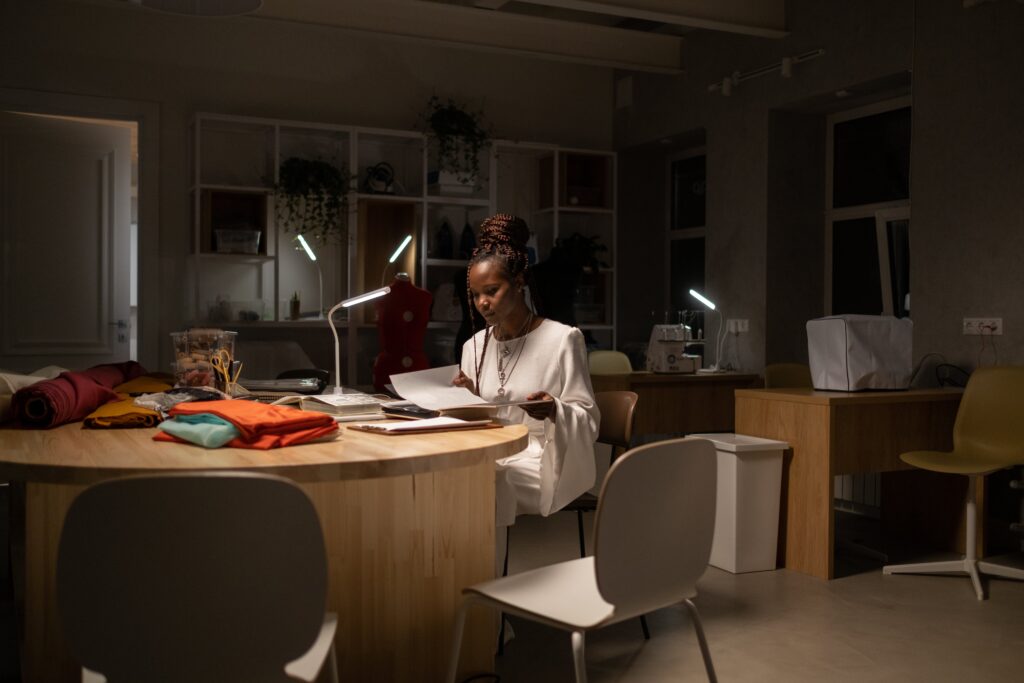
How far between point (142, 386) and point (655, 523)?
1.98 m

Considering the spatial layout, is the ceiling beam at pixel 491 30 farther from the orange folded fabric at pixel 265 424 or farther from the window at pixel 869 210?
the orange folded fabric at pixel 265 424

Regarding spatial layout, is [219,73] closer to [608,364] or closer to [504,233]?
[608,364]

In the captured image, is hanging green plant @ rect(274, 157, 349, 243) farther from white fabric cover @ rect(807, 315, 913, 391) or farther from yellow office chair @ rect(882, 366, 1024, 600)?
yellow office chair @ rect(882, 366, 1024, 600)

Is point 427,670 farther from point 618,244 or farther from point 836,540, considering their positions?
point 618,244

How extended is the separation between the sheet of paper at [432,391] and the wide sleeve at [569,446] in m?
0.27

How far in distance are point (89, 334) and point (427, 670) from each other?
4722mm

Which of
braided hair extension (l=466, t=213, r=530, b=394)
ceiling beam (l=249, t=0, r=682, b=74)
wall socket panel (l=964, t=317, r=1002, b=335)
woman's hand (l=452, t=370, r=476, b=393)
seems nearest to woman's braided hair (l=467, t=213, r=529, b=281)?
braided hair extension (l=466, t=213, r=530, b=394)

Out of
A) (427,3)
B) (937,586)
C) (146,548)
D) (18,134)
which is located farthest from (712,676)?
(18,134)

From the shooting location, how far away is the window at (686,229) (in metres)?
7.42

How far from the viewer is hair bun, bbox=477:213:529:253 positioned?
9.46ft

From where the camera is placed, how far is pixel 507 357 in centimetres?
302

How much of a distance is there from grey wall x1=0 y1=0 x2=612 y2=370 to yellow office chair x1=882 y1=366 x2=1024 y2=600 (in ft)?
13.9

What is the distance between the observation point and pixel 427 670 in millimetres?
2207

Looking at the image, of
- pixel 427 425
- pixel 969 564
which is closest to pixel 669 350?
pixel 969 564
